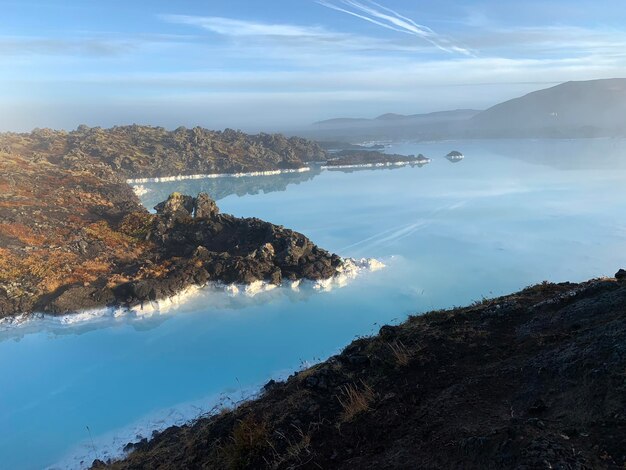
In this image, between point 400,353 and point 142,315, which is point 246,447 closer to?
point 400,353

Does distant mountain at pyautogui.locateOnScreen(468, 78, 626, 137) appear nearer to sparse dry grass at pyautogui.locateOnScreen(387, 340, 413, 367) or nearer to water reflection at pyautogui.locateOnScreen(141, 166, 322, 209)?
water reflection at pyautogui.locateOnScreen(141, 166, 322, 209)

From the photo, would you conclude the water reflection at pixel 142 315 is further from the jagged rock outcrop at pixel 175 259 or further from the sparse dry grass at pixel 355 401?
the sparse dry grass at pixel 355 401

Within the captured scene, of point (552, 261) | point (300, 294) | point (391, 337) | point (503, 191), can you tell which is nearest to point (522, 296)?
point (391, 337)

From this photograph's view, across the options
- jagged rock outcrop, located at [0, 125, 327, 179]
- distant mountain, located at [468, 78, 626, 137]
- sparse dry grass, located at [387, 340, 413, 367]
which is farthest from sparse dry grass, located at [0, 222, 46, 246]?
distant mountain, located at [468, 78, 626, 137]

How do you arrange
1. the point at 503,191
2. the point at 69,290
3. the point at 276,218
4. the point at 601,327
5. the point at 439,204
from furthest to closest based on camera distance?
the point at 503,191 → the point at 439,204 → the point at 276,218 → the point at 69,290 → the point at 601,327

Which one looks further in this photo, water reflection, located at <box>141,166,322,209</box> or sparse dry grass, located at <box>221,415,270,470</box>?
water reflection, located at <box>141,166,322,209</box>

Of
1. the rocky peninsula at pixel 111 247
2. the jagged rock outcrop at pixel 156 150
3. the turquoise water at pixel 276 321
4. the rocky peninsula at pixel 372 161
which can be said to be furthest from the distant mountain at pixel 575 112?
the rocky peninsula at pixel 111 247

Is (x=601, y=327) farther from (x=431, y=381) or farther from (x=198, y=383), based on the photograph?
(x=198, y=383)
